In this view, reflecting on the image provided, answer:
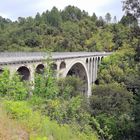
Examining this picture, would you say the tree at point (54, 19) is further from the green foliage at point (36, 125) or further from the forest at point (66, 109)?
the green foliage at point (36, 125)

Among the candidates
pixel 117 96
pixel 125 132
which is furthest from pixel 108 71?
pixel 125 132

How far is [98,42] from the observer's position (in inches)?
4065

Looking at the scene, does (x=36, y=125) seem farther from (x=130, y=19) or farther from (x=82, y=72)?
(x=82, y=72)

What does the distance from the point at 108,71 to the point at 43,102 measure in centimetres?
5555

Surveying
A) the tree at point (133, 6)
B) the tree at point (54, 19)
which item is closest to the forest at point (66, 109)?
the tree at point (133, 6)

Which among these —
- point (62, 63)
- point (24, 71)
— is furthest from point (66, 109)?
point (62, 63)

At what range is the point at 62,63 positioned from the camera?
1775 inches

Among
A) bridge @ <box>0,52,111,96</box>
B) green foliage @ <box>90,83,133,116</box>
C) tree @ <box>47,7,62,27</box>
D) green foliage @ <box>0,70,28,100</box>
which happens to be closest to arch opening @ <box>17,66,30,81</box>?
bridge @ <box>0,52,111,96</box>

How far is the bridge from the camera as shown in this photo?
28.9m

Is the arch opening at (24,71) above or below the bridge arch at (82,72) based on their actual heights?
above

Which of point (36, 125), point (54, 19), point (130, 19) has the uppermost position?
point (54, 19)

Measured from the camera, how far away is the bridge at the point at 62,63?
28.9 metres

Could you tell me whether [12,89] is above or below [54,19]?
below

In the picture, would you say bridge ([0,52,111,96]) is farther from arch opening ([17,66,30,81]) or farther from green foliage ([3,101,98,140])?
green foliage ([3,101,98,140])
